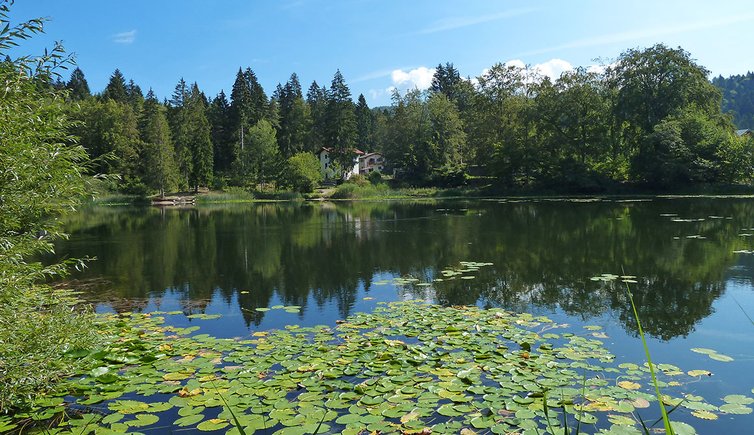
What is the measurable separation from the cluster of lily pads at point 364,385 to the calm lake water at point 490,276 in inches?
28.0

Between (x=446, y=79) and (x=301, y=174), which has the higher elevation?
(x=446, y=79)

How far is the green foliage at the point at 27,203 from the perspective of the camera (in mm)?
4367

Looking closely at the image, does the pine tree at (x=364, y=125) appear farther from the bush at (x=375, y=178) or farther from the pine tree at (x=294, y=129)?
the bush at (x=375, y=178)

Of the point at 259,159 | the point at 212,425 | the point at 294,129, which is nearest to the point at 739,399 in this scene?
the point at 212,425

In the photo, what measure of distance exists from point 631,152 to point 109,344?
52.0 meters

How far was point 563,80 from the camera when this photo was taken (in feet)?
167

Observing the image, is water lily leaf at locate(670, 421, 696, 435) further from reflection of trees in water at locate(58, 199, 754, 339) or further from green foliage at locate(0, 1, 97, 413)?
green foliage at locate(0, 1, 97, 413)

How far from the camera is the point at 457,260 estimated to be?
1494 cm

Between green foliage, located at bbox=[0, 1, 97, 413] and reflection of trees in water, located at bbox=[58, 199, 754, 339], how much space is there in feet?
14.2

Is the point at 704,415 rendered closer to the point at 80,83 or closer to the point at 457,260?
the point at 457,260

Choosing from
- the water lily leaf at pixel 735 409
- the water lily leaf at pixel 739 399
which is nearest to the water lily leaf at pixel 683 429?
the water lily leaf at pixel 735 409

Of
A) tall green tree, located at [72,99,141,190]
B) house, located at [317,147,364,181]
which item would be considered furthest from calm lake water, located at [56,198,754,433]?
house, located at [317,147,364,181]

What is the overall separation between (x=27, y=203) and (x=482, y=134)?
59.1 meters

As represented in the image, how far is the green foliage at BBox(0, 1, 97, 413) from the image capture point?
437 cm
